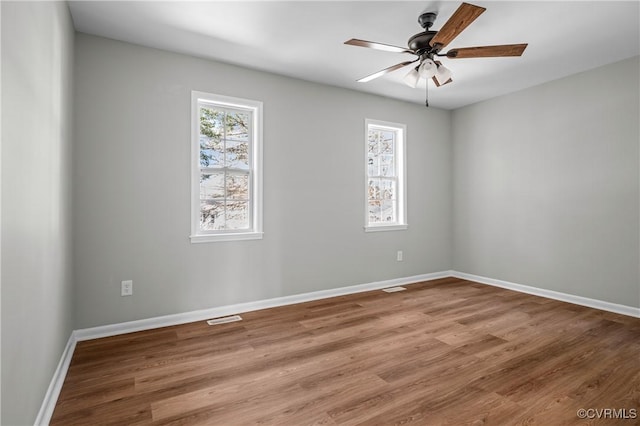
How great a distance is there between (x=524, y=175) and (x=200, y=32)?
422 centimetres

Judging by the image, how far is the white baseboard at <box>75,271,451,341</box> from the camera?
3006mm

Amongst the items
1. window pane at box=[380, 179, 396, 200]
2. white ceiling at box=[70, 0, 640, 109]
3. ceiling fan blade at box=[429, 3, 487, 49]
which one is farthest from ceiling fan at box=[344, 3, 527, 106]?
window pane at box=[380, 179, 396, 200]

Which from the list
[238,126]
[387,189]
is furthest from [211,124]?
[387,189]

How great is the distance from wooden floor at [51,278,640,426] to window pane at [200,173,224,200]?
51.6 inches

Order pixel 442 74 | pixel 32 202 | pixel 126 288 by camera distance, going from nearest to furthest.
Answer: pixel 32 202, pixel 442 74, pixel 126 288

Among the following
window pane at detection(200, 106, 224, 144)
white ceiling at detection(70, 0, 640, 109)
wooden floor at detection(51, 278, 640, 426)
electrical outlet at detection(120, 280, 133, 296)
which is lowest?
wooden floor at detection(51, 278, 640, 426)

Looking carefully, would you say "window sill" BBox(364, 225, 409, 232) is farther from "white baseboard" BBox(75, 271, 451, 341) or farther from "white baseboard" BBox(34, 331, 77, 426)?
"white baseboard" BBox(34, 331, 77, 426)

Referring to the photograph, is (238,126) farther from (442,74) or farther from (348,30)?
(442,74)

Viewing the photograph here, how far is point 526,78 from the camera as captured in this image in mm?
4102

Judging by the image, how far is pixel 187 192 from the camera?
3393 mm

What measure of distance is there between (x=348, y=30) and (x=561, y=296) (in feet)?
12.8

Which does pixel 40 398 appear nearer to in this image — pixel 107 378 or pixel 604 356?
pixel 107 378

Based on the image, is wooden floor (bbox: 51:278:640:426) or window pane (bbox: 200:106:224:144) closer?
wooden floor (bbox: 51:278:640:426)

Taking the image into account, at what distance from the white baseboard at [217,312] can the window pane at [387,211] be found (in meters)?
0.88
